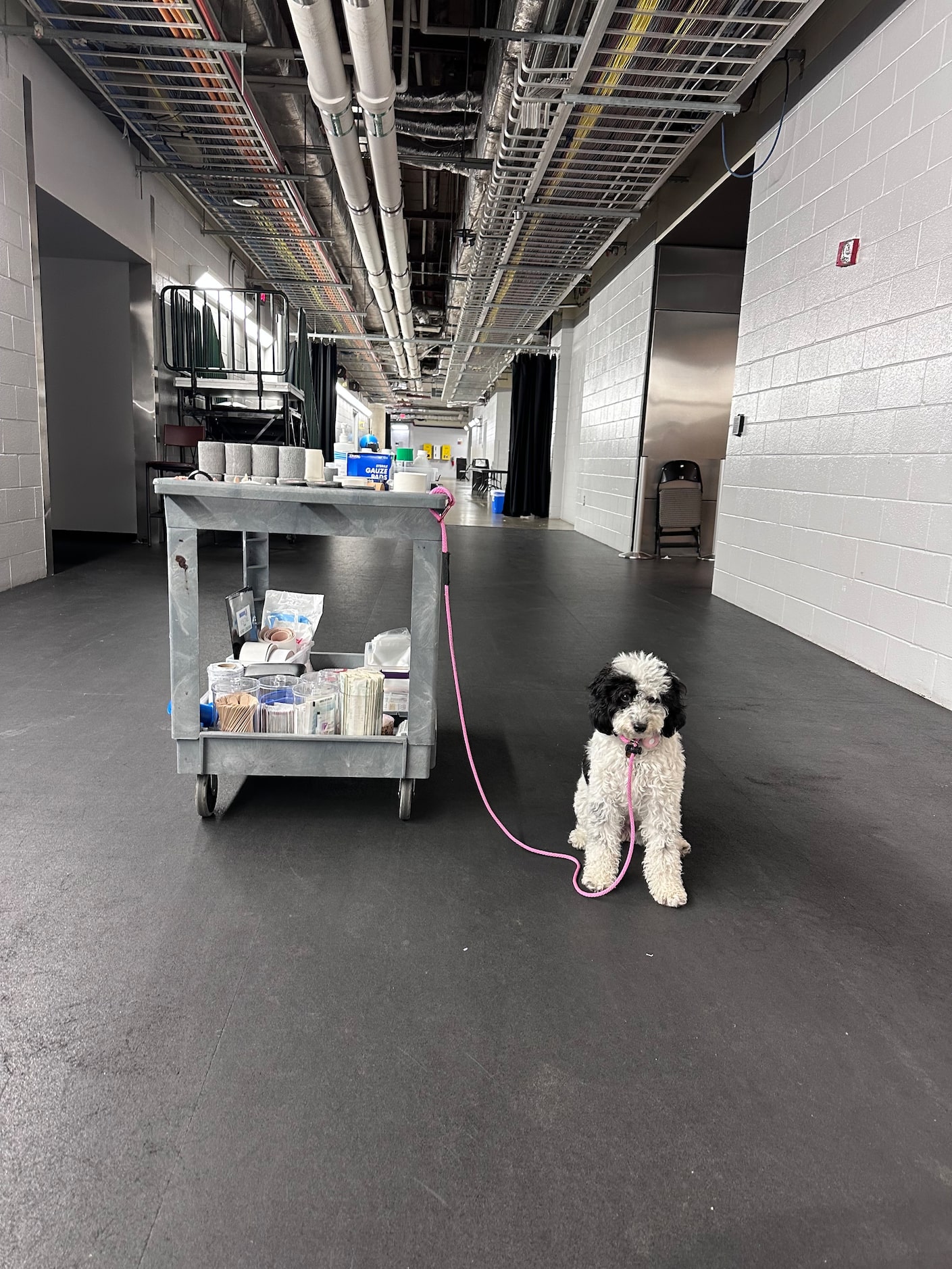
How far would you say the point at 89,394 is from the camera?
708cm

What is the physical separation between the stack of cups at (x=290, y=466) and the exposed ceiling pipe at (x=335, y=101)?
9.54 ft

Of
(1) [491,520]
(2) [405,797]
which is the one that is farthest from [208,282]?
(2) [405,797]

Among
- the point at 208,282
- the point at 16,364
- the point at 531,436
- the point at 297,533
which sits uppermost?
the point at 208,282

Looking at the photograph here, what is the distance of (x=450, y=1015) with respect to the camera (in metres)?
1.28

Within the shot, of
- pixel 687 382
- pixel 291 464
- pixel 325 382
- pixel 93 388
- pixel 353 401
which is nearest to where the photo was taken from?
pixel 291 464

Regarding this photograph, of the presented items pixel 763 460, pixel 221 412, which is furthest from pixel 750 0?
pixel 221 412

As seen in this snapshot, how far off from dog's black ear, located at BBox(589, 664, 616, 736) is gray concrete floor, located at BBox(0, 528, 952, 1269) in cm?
37

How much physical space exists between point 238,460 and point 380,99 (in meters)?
3.65

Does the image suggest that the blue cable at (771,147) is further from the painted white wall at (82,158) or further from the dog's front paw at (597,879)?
the dog's front paw at (597,879)

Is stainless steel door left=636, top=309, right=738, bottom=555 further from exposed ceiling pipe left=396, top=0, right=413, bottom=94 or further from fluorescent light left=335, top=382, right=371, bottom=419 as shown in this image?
fluorescent light left=335, top=382, right=371, bottom=419

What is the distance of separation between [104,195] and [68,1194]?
22.4 feet

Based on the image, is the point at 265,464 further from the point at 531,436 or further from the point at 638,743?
the point at 531,436

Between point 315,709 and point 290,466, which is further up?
point 290,466

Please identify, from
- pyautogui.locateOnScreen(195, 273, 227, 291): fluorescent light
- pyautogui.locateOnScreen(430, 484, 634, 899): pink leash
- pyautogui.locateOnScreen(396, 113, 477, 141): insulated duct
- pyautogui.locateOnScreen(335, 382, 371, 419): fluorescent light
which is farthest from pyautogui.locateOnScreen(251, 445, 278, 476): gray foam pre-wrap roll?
pyautogui.locateOnScreen(335, 382, 371, 419): fluorescent light
